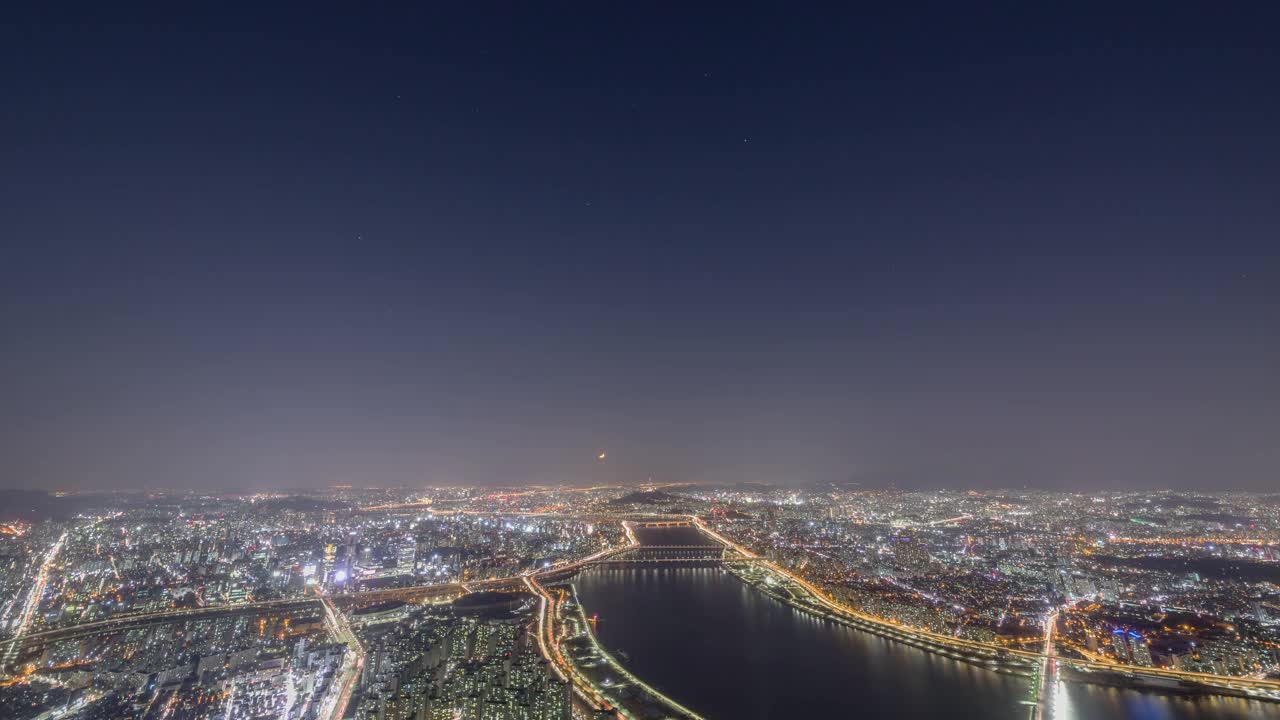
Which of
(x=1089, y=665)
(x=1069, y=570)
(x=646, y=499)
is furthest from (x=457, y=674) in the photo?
(x=646, y=499)

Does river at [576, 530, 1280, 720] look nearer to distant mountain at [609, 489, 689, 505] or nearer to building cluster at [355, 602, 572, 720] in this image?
building cluster at [355, 602, 572, 720]

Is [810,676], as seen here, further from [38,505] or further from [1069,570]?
[38,505]

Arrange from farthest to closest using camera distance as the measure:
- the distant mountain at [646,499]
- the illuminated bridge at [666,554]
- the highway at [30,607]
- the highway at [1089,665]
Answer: the distant mountain at [646,499], the illuminated bridge at [666,554], the highway at [30,607], the highway at [1089,665]

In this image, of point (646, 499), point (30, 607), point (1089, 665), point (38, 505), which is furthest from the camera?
point (646, 499)

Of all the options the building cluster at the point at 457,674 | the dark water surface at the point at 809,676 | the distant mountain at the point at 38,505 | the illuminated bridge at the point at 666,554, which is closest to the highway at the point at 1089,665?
the dark water surface at the point at 809,676

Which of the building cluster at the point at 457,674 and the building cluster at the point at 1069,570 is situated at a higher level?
the building cluster at the point at 1069,570

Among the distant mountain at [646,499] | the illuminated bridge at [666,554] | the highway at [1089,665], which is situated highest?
the distant mountain at [646,499]

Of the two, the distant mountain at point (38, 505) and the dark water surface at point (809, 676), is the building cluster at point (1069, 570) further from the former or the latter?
the distant mountain at point (38, 505)

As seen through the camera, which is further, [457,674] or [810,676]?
[810,676]
